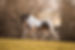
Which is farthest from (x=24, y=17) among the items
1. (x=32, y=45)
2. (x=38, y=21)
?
(x=32, y=45)

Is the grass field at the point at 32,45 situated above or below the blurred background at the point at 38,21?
below

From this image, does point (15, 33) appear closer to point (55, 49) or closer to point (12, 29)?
point (12, 29)

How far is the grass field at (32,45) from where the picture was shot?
89 centimetres

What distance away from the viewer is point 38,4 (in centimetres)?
100

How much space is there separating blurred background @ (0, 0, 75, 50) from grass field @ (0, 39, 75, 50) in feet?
0.05

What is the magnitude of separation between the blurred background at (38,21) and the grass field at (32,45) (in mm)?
14

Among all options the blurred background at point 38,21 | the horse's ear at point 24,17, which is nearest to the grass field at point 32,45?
the blurred background at point 38,21

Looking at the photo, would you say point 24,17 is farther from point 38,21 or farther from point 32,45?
point 32,45

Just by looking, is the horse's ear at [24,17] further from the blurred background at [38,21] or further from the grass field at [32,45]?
the grass field at [32,45]

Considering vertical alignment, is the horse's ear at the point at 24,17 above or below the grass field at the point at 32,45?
above

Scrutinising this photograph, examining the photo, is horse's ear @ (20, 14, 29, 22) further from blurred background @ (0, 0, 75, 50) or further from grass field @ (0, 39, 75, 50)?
grass field @ (0, 39, 75, 50)

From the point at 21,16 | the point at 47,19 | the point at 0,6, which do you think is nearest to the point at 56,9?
the point at 47,19

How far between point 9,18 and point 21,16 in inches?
3.7

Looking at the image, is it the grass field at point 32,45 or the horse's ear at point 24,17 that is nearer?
the grass field at point 32,45
